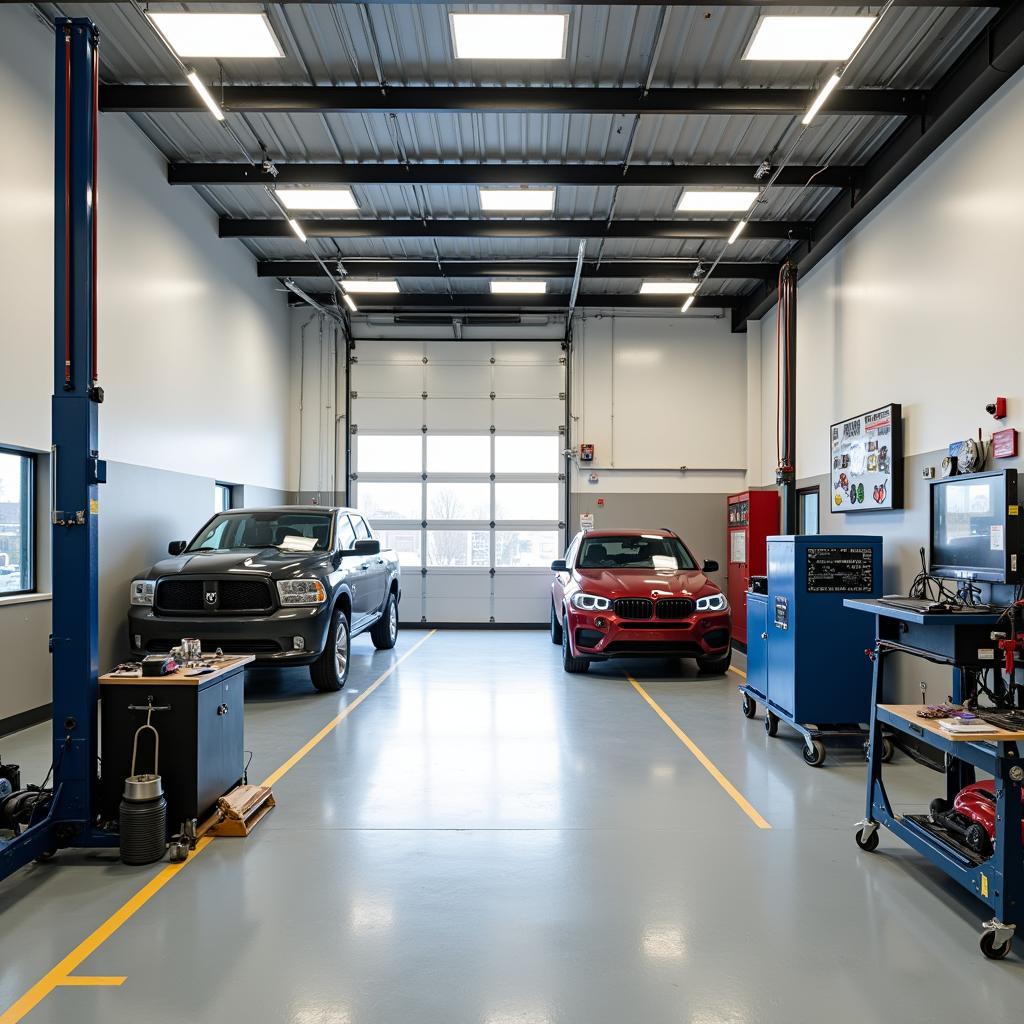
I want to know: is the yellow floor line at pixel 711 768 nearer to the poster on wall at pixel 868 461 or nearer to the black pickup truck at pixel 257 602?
the poster on wall at pixel 868 461

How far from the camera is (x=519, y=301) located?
11750 millimetres

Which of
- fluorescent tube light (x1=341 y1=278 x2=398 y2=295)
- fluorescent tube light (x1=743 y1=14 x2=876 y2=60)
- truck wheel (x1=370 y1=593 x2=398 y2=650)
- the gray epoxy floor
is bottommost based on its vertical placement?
the gray epoxy floor

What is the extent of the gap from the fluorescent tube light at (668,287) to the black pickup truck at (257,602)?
6376mm

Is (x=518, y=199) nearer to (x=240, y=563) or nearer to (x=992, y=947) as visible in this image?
(x=240, y=563)

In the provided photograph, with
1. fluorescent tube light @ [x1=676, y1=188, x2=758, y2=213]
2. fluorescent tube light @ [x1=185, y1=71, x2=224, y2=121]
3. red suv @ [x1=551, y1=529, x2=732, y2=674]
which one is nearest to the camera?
fluorescent tube light @ [x1=185, y1=71, x2=224, y2=121]

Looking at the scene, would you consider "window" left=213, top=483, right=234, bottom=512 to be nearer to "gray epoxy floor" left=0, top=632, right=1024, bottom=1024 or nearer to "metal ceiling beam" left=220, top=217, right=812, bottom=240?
"metal ceiling beam" left=220, top=217, right=812, bottom=240

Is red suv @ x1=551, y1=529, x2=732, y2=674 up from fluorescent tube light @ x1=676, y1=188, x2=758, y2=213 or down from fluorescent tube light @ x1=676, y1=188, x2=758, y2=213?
down

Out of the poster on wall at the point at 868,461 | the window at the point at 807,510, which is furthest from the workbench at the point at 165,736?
the window at the point at 807,510

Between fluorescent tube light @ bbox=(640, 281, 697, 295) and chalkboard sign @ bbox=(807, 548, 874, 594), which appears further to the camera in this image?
fluorescent tube light @ bbox=(640, 281, 697, 295)

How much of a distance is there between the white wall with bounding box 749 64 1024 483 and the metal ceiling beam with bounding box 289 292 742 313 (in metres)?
3.23

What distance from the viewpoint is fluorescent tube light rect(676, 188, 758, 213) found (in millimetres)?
8047

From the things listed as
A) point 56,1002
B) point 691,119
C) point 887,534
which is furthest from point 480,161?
point 56,1002

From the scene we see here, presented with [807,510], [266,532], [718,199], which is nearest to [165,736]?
[266,532]

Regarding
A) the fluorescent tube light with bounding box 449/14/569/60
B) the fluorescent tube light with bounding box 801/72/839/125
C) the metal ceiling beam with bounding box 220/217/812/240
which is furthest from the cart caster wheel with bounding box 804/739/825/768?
the metal ceiling beam with bounding box 220/217/812/240
